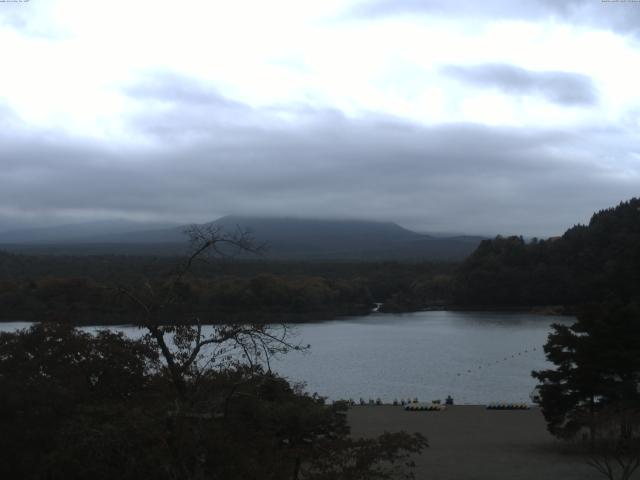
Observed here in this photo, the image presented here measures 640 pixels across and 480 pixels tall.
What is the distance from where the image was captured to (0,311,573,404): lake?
28.7 meters

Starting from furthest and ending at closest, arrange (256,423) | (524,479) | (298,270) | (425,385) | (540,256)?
1. (298,270)
2. (540,256)
3. (425,385)
4. (524,479)
5. (256,423)

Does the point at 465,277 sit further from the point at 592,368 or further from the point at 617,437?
the point at 617,437

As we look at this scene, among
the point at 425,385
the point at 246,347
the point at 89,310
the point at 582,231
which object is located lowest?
the point at 425,385

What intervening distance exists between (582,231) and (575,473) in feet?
193

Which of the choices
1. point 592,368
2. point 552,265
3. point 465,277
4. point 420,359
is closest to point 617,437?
point 592,368

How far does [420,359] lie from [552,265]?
3284cm

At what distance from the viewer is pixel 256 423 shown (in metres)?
7.70

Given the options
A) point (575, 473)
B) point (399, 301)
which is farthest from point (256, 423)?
point (399, 301)

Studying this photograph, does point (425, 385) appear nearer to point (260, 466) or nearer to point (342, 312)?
point (260, 466)

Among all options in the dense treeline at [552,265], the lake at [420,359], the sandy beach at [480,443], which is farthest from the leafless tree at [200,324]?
the dense treeline at [552,265]

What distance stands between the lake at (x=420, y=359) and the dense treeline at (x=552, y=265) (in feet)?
24.4

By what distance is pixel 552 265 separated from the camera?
66.6 meters

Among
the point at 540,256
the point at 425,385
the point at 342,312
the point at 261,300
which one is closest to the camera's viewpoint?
the point at 425,385

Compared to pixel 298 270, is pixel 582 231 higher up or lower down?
higher up
